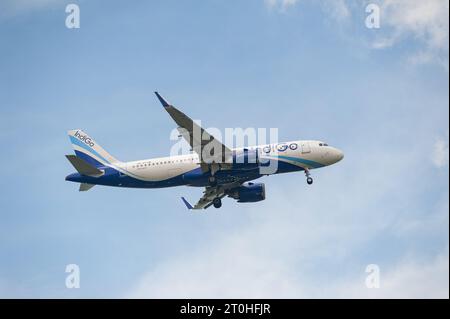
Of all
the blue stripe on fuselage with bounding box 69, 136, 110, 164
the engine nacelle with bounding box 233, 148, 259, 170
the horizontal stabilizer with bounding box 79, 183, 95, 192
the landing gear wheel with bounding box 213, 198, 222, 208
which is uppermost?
the blue stripe on fuselage with bounding box 69, 136, 110, 164

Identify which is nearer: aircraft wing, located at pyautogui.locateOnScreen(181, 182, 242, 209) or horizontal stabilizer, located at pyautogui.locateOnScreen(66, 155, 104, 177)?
horizontal stabilizer, located at pyautogui.locateOnScreen(66, 155, 104, 177)

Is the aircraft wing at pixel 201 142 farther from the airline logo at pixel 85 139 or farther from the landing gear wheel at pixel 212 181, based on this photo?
the airline logo at pixel 85 139

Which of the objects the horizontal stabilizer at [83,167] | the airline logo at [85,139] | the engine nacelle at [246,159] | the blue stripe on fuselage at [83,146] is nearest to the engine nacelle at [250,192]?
the engine nacelle at [246,159]

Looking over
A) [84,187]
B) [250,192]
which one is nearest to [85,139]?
[84,187]

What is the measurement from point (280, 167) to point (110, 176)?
19942mm

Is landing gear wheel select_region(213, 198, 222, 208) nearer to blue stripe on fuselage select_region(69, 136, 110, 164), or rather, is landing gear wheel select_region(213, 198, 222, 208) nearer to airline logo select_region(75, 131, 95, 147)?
blue stripe on fuselage select_region(69, 136, 110, 164)

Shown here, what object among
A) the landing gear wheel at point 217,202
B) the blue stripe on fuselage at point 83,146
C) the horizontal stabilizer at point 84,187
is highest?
the blue stripe on fuselage at point 83,146

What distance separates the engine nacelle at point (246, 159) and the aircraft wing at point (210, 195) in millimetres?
6717

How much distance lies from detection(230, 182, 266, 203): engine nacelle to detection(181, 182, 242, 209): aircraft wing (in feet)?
5.58

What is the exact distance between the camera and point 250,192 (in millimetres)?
90875

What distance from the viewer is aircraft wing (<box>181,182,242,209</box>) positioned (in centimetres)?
8881

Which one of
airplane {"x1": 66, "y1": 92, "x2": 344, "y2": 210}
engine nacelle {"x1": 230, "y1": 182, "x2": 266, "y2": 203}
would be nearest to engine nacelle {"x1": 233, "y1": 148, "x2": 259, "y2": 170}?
airplane {"x1": 66, "y1": 92, "x2": 344, "y2": 210}

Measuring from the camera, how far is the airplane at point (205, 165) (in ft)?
268
